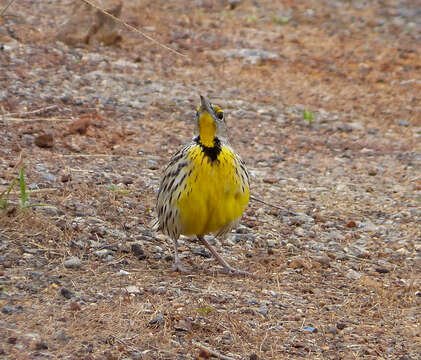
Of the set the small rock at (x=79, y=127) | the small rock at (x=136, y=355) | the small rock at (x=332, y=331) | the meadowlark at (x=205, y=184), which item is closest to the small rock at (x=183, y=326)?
the small rock at (x=136, y=355)

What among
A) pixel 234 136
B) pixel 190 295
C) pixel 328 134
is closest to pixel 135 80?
pixel 234 136

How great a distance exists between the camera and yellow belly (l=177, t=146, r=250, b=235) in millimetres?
5816

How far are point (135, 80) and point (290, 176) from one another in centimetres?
303

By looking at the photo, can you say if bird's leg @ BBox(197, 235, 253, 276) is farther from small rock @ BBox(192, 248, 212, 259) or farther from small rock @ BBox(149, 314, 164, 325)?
small rock @ BBox(149, 314, 164, 325)

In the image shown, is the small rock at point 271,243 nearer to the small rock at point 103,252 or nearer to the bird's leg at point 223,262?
the bird's leg at point 223,262

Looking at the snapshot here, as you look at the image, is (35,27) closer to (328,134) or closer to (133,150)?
(133,150)

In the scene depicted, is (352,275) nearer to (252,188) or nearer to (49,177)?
(252,188)

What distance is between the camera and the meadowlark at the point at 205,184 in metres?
5.83

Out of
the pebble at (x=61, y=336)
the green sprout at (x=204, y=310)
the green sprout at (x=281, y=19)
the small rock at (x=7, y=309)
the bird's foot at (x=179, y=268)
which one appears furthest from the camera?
the green sprout at (x=281, y=19)

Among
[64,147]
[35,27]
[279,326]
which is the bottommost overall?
[279,326]

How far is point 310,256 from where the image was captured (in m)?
6.76

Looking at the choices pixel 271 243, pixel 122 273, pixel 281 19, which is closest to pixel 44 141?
pixel 271 243

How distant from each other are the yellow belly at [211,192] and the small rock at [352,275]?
1171 millimetres

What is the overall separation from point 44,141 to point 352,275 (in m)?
3.44
